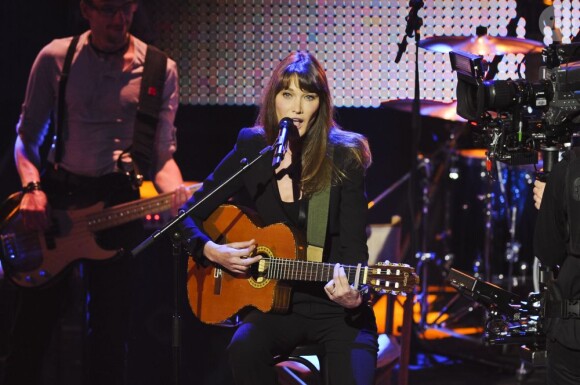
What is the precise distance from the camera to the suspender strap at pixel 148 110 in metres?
4.24

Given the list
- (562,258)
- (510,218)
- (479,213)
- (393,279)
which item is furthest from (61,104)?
(479,213)

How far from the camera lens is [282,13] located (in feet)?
19.0

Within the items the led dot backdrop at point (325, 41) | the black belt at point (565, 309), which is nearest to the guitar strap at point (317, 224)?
the black belt at point (565, 309)

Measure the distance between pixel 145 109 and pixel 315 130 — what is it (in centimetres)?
111

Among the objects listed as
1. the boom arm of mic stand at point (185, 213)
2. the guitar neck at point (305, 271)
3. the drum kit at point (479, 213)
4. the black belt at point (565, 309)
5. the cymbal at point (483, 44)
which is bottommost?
the drum kit at point (479, 213)

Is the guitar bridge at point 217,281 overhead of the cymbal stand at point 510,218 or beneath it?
overhead

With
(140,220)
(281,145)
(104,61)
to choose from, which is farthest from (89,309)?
(281,145)

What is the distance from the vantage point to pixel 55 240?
4.14 metres

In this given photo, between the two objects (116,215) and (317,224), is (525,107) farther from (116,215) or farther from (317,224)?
(116,215)

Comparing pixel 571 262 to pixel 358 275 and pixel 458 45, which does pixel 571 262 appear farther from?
pixel 458 45

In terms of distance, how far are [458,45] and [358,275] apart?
2225 mm

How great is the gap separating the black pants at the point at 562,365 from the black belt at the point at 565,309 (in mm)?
109

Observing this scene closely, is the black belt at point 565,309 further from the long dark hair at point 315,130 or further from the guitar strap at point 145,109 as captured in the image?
the guitar strap at point 145,109

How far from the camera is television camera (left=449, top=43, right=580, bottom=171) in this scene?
A: 9.97 feet
